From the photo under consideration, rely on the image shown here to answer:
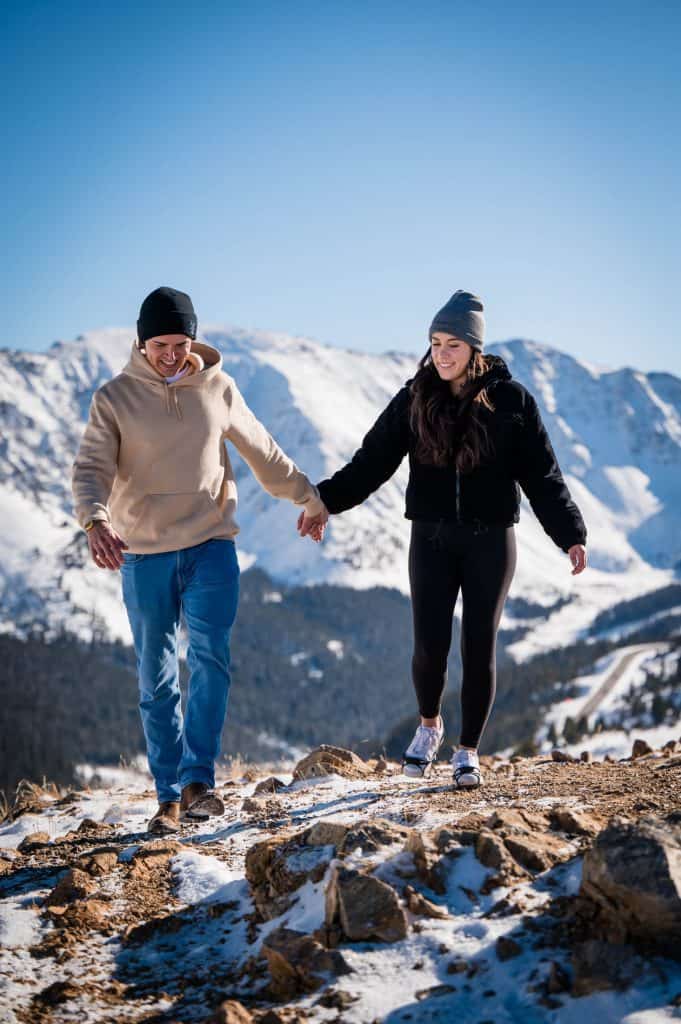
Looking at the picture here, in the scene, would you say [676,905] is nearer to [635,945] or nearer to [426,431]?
[635,945]

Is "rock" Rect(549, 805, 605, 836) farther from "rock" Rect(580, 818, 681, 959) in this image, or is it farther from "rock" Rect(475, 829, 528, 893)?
"rock" Rect(580, 818, 681, 959)

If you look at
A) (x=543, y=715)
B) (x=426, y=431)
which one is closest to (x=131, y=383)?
(x=426, y=431)

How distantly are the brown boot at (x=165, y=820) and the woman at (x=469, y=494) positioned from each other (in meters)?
1.62

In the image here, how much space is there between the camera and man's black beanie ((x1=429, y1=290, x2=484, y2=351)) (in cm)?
634

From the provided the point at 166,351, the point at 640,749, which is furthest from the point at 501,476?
the point at 640,749

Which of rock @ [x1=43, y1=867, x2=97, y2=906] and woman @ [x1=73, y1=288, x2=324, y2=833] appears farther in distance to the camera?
woman @ [x1=73, y1=288, x2=324, y2=833]

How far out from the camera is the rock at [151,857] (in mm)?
A: 5117

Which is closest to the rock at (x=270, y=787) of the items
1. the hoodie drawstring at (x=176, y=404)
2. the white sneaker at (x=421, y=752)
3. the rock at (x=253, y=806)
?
the rock at (x=253, y=806)

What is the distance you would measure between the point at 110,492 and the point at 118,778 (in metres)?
137

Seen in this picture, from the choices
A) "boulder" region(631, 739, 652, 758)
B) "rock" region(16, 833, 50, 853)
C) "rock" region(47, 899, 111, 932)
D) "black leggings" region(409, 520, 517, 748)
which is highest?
"black leggings" region(409, 520, 517, 748)

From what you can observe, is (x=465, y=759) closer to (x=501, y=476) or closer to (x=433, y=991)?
(x=501, y=476)

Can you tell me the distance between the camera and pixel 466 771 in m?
6.26

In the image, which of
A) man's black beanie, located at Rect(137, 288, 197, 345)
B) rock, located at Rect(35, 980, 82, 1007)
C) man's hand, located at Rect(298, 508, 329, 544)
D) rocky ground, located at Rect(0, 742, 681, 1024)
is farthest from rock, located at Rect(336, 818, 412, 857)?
man's black beanie, located at Rect(137, 288, 197, 345)

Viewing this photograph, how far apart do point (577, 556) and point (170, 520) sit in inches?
110
